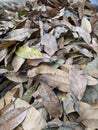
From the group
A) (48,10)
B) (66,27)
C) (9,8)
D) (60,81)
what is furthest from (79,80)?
(9,8)

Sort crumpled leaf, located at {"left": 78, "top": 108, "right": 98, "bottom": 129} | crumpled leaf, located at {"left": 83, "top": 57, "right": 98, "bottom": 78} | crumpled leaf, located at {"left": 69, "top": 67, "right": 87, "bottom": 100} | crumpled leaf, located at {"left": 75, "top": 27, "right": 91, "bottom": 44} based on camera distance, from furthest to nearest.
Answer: crumpled leaf, located at {"left": 75, "top": 27, "right": 91, "bottom": 44}, crumpled leaf, located at {"left": 83, "top": 57, "right": 98, "bottom": 78}, crumpled leaf, located at {"left": 69, "top": 67, "right": 87, "bottom": 100}, crumpled leaf, located at {"left": 78, "top": 108, "right": 98, "bottom": 129}

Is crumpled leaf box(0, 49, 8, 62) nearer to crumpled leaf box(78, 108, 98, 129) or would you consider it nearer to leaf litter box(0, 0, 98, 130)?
leaf litter box(0, 0, 98, 130)

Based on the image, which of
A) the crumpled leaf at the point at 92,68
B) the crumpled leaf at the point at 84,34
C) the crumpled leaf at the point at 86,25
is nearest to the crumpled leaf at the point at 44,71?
the crumpled leaf at the point at 92,68

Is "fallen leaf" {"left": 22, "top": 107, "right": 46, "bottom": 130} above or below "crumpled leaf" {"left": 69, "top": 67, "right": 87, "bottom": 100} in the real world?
below

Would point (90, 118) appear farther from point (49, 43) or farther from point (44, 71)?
point (49, 43)

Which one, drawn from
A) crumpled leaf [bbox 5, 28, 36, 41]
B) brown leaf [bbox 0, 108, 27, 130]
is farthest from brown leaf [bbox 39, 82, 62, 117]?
crumpled leaf [bbox 5, 28, 36, 41]

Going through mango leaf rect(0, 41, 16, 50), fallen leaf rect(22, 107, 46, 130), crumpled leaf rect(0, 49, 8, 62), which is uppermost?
mango leaf rect(0, 41, 16, 50)
